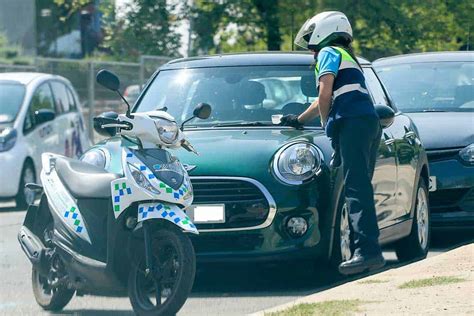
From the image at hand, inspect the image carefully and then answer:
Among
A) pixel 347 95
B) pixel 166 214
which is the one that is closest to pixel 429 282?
pixel 347 95

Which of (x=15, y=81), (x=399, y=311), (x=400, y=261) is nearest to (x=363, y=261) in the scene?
(x=399, y=311)

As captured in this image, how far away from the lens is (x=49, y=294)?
8.91 m

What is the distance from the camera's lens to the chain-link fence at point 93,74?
92.6ft

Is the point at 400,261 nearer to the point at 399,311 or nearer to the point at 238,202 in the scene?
the point at 238,202

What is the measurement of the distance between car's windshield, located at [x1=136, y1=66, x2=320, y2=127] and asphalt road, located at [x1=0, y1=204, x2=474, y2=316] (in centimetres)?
112

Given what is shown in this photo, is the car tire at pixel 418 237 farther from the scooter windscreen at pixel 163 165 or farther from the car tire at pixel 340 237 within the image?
the scooter windscreen at pixel 163 165

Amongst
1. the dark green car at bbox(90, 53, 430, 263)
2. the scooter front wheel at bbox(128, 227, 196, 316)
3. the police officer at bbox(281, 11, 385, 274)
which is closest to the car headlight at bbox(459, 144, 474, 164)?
the dark green car at bbox(90, 53, 430, 263)

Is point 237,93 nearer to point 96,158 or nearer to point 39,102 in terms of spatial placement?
point 96,158

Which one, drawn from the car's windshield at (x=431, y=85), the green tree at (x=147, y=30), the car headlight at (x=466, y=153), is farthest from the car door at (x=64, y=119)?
the car headlight at (x=466, y=153)

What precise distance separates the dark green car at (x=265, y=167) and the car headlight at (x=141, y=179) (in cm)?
121

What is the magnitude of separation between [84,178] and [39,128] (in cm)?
1105

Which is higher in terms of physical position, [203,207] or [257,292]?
[203,207]

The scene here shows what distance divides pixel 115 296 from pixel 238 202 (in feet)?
3.47

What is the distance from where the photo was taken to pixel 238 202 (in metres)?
9.31
